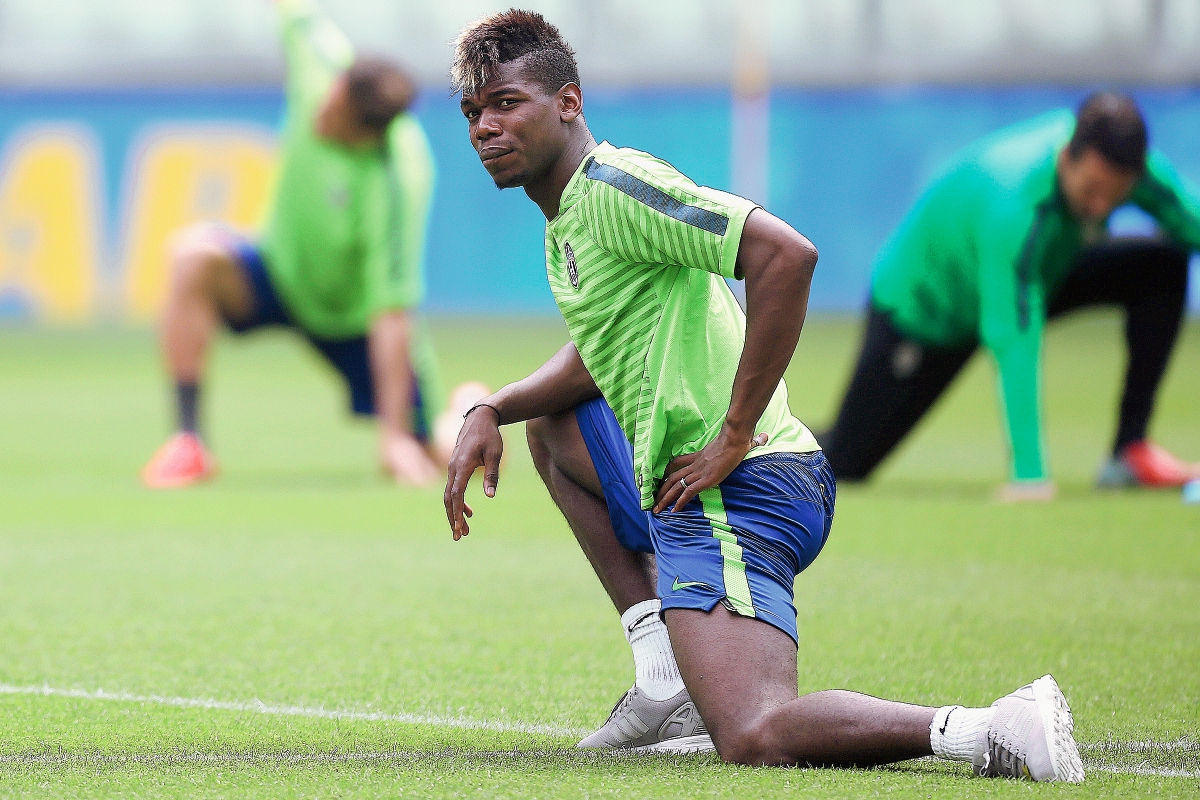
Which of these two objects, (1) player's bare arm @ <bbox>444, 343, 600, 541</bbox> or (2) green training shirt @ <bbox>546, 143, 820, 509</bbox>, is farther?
(1) player's bare arm @ <bbox>444, 343, 600, 541</bbox>

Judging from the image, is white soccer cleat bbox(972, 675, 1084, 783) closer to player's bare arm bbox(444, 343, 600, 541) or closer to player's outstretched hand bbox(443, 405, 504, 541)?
player's outstretched hand bbox(443, 405, 504, 541)

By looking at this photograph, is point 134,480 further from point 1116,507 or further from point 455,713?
point 455,713

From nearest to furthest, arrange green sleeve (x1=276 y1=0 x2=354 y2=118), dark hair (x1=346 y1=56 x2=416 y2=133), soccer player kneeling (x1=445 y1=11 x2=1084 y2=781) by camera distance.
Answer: soccer player kneeling (x1=445 y1=11 x2=1084 y2=781)
dark hair (x1=346 y1=56 x2=416 y2=133)
green sleeve (x1=276 y1=0 x2=354 y2=118)

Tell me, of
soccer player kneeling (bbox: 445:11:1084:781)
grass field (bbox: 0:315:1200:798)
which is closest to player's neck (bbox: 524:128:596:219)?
soccer player kneeling (bbox: 445:11:1084:781)

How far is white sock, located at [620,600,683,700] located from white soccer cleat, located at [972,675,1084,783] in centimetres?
65

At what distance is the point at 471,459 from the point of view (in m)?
3.31

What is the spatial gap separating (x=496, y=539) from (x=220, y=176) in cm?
1310

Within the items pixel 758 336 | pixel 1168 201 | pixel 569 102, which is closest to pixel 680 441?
pixel 758 336

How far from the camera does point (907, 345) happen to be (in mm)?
7562

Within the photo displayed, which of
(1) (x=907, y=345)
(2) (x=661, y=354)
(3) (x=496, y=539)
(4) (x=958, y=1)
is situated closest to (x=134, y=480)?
(3) (x=496, y=539)

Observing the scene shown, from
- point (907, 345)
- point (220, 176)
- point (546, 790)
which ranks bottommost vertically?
point (220, 176)

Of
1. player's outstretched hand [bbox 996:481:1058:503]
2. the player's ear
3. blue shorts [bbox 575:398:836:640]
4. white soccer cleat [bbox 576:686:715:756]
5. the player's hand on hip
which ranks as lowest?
the player's hand on hip

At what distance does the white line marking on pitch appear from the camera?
340cm

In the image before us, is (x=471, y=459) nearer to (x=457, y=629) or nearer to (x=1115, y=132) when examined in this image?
(x=457, y=629)
